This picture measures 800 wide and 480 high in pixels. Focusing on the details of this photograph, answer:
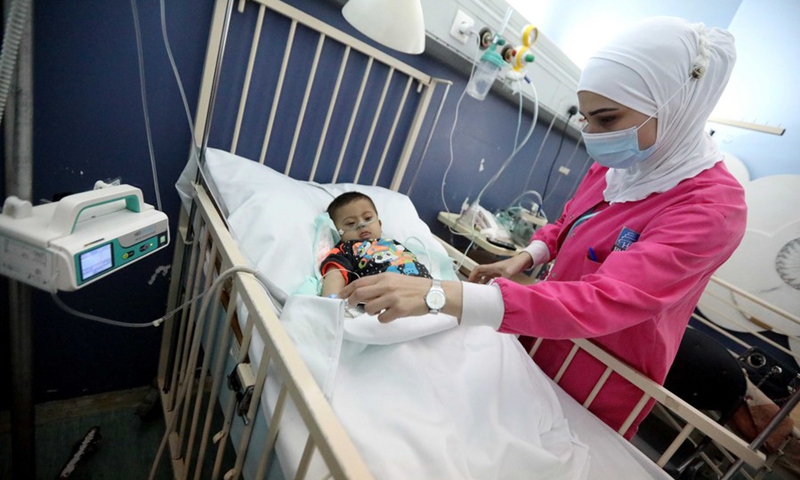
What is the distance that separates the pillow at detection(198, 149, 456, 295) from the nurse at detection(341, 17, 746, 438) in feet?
1.24

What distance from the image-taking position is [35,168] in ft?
3.20

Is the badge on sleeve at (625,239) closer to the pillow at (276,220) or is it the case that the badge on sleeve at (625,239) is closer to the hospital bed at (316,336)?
the hospital bed at (316,336)

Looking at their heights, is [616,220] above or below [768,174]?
below

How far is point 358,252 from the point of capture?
1.15 meters

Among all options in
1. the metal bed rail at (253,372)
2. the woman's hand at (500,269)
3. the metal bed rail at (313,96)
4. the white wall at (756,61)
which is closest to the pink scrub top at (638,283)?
the woman's hand at (500,269)

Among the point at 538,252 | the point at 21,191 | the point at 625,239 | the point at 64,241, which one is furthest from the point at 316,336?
the point at 538,252

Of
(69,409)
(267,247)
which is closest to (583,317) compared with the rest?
(267,247)

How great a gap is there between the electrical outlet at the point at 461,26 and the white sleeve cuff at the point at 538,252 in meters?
0.91

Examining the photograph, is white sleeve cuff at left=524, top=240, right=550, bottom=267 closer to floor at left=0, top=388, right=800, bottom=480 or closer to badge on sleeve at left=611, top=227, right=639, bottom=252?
badge on sleeve at left=611, top=227, right=639, bottom=252

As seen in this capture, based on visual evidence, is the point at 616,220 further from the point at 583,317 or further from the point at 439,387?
the point at 439,387

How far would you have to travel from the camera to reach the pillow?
99 centimetres

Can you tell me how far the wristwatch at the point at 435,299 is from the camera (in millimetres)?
665

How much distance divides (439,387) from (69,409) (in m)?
1.49

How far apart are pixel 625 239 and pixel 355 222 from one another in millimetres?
817
